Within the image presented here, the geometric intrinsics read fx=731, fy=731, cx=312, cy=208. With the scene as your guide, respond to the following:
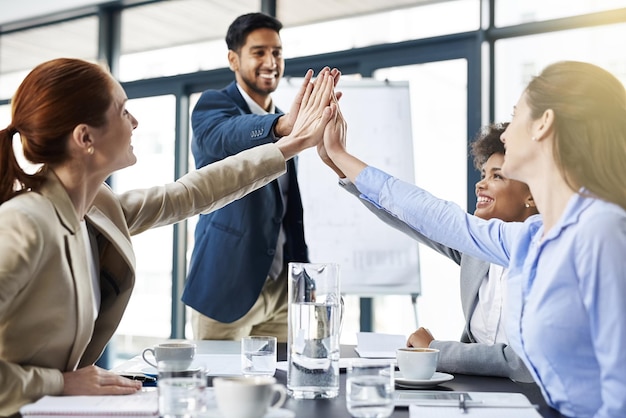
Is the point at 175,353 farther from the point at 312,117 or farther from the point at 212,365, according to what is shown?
the point at 312,117

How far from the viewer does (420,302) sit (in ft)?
13.9

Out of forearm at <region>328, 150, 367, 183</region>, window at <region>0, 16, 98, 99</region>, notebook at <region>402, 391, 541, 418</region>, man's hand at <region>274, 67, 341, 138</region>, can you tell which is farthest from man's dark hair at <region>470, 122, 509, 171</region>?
window at <region>0, 16, 98, 99</region>

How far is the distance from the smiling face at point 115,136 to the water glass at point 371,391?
75 centimetres

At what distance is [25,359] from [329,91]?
3.92ft

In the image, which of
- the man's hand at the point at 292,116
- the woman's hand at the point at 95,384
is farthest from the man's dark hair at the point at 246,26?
the woman's hand at the point at 95,384

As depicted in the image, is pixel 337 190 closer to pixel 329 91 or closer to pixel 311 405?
pixel 329 91

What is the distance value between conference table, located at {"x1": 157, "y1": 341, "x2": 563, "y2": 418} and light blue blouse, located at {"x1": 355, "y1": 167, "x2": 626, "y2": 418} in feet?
0.23

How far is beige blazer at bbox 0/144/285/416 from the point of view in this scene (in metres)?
1.19

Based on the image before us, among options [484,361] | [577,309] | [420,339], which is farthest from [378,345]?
[577,309]

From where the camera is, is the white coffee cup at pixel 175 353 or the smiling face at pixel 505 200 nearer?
the white coffee cup at pixel 175 353

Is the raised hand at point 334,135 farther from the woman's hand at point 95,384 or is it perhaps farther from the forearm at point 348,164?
the woman's hand at point 95,384

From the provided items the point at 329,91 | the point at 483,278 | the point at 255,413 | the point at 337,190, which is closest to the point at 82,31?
the point at 337,190

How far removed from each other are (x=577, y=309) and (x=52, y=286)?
0.90 meters

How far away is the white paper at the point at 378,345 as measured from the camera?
179 cm
